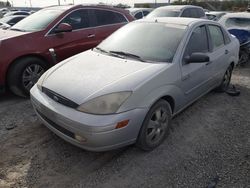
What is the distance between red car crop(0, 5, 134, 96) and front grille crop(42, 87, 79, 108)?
1.67 meters

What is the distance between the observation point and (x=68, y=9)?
5.41m

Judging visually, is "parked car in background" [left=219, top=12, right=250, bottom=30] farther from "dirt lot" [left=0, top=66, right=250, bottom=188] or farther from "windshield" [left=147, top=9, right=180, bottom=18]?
"dirt lot" [left=0, top=66, right=250, bottom=188]

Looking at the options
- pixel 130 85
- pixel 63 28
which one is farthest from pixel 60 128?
pixel 63 28

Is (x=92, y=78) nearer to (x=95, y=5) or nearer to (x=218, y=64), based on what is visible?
(x=218, y=64)

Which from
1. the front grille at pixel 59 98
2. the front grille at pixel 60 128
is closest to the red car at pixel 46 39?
the front grille at pixel 59 98

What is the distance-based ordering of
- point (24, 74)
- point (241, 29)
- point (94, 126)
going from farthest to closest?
1. point (241, 29)
2. point (24, 74)
3. point (94, 126)

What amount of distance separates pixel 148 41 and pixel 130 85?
3.67 feet

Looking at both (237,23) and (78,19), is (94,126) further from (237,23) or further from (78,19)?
(237,23)

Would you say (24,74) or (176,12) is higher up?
(176,12)

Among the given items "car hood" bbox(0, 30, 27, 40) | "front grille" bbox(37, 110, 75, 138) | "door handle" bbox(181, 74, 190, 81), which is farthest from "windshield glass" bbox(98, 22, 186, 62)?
"car hood" bbox(0, 30, 27, 40)

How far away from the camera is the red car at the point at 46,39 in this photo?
15.0ft

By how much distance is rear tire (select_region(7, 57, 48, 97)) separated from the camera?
456 cm

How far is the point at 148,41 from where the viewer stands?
373cm

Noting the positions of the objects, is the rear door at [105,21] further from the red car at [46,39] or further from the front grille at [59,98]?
the front grille at [59,98]
